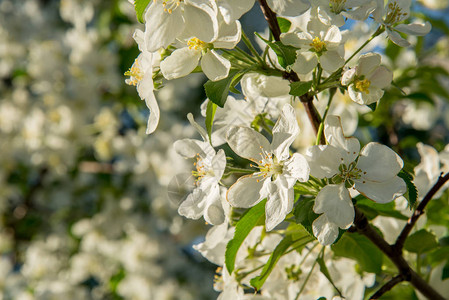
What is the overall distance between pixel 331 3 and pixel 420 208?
1.16 feet

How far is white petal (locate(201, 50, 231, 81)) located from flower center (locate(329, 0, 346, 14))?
167 mm

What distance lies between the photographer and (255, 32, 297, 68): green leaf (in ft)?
2.09

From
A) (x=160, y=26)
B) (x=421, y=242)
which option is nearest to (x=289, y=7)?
(x=160, y=26)

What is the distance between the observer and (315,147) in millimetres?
627

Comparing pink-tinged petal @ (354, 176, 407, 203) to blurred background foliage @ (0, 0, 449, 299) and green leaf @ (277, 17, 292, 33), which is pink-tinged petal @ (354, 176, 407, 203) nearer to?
green leaf @ (277, 17, 292, 33)

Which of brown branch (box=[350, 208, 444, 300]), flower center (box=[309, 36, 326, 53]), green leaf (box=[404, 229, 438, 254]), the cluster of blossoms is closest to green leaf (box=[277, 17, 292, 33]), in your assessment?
the cluster of blossoms

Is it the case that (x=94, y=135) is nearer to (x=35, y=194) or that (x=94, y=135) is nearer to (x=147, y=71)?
(x=35, y=194)

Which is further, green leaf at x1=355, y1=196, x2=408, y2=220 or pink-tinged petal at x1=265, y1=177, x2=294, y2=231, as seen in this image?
green leaf at x1=355, y1=196, x2=408, y2=220

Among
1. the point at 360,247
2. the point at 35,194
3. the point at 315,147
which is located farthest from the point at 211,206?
the point at 35,194

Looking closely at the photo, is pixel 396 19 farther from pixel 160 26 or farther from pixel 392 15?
pixel 160 26

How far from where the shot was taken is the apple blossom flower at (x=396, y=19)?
665 millimetres

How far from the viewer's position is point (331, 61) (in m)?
0.68

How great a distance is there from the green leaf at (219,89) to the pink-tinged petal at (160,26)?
0.09 m

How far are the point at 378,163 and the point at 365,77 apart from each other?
12 cm
